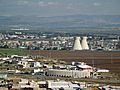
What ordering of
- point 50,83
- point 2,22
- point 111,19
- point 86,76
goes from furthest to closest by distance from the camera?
point 111,19, point 2,22, point 86,76, point 50,83

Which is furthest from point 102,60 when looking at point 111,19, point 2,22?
point 111,19

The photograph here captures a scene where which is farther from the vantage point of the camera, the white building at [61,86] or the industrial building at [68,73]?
the industrial building at [68,73]

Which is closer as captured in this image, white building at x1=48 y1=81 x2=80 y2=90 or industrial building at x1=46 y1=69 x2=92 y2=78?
white building at x1=48 y1=81 x2=80 y2=90

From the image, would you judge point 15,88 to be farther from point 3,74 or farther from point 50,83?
point 3,74

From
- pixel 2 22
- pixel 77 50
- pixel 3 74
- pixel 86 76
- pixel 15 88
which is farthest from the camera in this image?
pixel 2 22

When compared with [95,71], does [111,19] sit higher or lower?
lower

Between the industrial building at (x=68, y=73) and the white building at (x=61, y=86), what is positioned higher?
the white building at (x=61, y=86)

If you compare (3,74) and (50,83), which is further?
(3,74)

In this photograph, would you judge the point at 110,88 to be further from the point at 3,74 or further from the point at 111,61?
the point at 111,61

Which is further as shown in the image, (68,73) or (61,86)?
(68,73)

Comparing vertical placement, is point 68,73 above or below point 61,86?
below

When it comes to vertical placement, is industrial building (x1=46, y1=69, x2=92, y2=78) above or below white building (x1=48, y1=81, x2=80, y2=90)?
below
